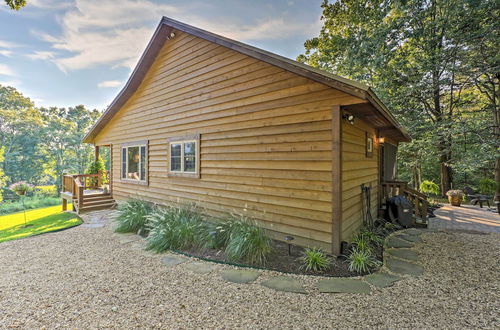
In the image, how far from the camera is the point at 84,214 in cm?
761

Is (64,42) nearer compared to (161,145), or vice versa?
(161,145)

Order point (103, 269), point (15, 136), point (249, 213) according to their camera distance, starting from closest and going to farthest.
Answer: point (103, 269)
point (249, 213)
point (15, 136)

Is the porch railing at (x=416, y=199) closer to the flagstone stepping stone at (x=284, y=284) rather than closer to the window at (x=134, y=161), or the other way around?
the flagstone stepping stone at (x=284, y=284)

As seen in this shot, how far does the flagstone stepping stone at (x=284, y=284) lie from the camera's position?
275cm

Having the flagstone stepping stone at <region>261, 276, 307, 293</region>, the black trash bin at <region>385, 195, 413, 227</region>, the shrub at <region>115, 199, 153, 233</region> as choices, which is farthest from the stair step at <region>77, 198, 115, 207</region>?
the black trash bin at <region>385, 195, 413, 227</region>

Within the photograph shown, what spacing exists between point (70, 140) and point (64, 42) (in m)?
23.4

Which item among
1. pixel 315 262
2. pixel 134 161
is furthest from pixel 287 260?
pixel 134 161

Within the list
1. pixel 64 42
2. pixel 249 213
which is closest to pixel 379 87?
pixel 249 213

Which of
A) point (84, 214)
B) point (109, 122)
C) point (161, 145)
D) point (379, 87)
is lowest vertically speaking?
point (84, 214)

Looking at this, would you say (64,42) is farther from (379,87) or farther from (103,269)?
(379,87)

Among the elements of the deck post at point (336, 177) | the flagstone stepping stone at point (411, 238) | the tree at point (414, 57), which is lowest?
the flagstone stepping stone at point (411, 238)

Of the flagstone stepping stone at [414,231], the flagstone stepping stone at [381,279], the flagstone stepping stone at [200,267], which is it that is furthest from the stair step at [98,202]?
the flagstone stepping stone at [414,231]

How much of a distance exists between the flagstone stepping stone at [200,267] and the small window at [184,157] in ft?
8.56

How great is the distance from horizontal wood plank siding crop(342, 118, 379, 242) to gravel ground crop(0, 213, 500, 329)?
121cm
